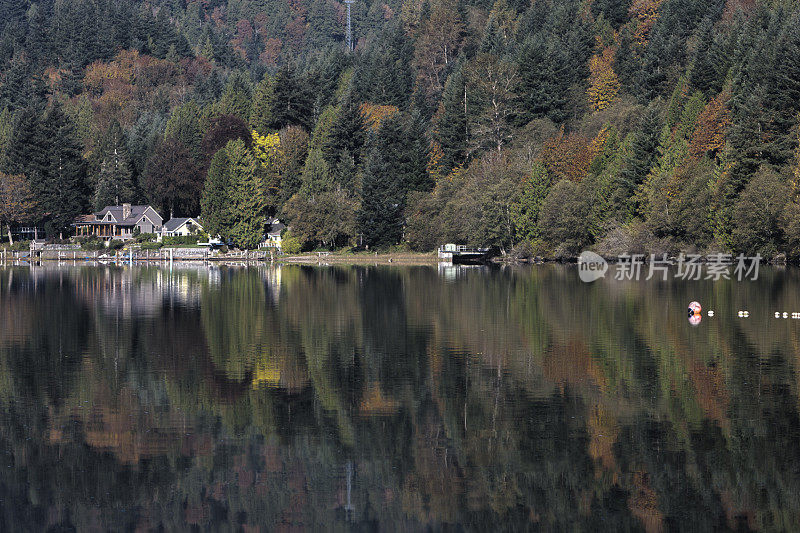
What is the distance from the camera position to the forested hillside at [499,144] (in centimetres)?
10056

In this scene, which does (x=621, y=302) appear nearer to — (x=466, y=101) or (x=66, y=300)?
(x=66, y=300)

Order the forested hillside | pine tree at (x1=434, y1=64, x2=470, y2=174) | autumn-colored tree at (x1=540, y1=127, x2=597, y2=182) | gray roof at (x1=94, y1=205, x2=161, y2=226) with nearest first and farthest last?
the forested hillside
autumn-colored tree at (x1=540, y1=127, x2=597, y2=182)
pine tree at (x1=434, y1=64, x2=470, y2=174)
gray roof at (x1=94, y1=205, x2=161, y2=226)

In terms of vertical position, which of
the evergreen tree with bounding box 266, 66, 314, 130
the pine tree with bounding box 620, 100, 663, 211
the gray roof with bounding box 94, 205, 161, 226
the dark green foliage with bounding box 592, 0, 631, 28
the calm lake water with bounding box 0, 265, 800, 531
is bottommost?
the calm lake water with bounding box 0, 265, 800, 531

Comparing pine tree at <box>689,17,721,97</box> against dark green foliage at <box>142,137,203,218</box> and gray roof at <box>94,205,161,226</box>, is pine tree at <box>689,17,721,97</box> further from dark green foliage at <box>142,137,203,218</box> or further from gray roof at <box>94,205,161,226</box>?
gray roof at <box>94,205,161,226</box>

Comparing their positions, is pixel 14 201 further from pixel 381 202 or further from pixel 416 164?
pixel 416 164

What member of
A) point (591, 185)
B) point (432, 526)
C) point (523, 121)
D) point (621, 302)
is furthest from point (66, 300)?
point (523, 121)

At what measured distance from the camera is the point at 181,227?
157500mm

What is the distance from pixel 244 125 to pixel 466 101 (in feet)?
137

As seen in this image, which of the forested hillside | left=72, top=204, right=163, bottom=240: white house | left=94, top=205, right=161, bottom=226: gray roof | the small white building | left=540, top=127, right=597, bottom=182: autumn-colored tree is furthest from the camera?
left=94, top=205, right=161, bottom=226: gray roof

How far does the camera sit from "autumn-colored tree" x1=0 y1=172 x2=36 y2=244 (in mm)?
147750

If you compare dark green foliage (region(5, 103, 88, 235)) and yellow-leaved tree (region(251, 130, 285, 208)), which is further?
dark green foliage (region(5, 103, 88, 235))

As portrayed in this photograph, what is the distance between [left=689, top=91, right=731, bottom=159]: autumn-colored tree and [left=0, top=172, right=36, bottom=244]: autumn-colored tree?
9830 cm

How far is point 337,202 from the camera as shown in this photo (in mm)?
134500

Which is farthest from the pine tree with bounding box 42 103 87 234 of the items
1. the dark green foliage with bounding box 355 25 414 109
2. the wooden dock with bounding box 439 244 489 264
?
the wooden dock with bounding box 439 244 489 264
